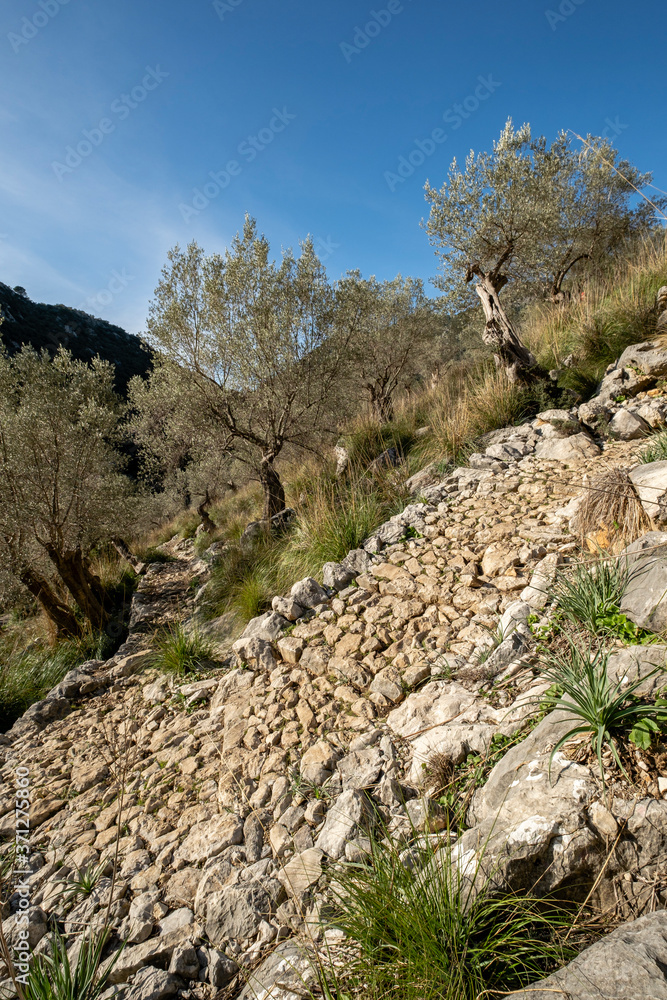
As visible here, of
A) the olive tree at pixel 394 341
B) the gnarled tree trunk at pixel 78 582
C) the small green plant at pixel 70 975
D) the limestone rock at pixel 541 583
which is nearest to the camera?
the small green plant at pixel 70 975

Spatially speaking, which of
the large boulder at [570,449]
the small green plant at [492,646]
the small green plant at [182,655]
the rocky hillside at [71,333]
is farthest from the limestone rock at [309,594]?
the rocky hillside at [71,333]

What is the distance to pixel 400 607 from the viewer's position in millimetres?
4027

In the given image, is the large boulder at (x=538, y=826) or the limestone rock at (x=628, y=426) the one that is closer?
the large boulder at (x=538, y=826)

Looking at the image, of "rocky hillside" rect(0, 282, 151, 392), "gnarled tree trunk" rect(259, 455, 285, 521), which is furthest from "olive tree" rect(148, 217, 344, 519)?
"rocky hillside" rect(0, 282, 151, 392)

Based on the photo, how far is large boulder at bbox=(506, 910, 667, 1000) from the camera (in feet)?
3.77

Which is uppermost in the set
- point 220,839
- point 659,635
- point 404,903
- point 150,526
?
point 150,526

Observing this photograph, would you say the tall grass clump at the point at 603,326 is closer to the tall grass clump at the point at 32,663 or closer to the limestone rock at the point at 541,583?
the limestone rock at the point at 541,583

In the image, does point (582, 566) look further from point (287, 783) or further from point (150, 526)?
point (150, 526)

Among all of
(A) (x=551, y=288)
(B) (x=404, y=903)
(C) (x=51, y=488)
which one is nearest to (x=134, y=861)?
(B) (x=404, y=903)

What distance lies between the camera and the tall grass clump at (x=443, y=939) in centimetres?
141

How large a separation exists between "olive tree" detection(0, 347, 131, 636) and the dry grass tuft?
27.0 ft

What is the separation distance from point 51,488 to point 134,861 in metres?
6.88

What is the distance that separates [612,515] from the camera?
11.4 ft

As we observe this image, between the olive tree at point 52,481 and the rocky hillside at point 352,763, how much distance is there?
10.0 ft
